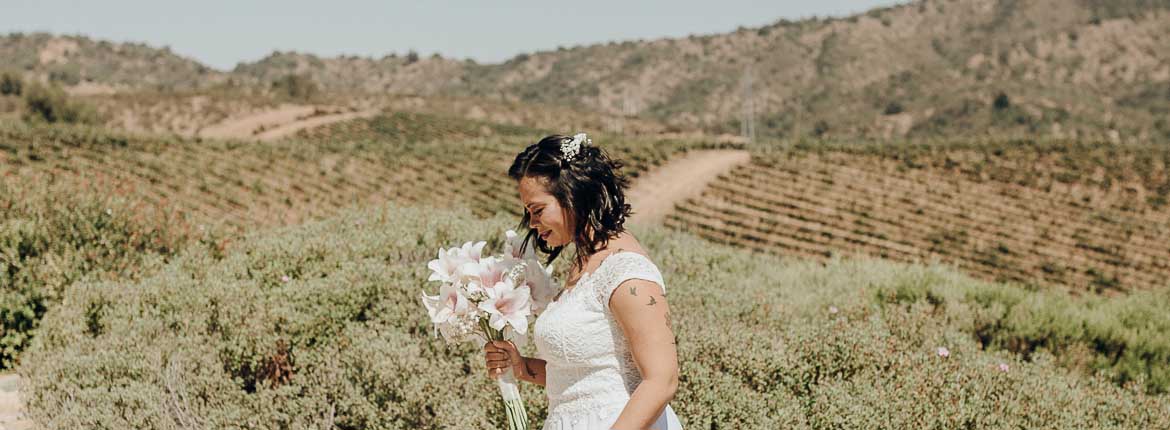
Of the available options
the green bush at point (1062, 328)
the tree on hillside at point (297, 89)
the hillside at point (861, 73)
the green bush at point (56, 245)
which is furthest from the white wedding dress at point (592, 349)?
the tree on hillside at point (297, 89)

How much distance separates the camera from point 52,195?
6449 millimetres

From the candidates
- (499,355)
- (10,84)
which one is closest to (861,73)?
(10,84)

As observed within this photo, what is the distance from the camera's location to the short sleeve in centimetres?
198

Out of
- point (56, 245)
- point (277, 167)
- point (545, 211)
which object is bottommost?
point (277, 167)

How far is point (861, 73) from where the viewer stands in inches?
3423

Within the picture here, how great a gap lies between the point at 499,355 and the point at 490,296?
0.86 ft

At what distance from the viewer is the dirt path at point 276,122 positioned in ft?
152

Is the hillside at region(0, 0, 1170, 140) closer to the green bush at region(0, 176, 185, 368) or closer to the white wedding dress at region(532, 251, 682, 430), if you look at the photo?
the green bush at region(0, 176, 185, 368)

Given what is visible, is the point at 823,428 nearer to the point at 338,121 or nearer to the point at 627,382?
the point at 627,382

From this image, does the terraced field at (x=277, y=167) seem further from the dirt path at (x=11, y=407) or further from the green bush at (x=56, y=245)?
the dirt path at (x=11, y=407)

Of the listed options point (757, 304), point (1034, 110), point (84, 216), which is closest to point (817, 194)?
point (757, 304)

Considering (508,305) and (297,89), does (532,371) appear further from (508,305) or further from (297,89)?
(297,89)

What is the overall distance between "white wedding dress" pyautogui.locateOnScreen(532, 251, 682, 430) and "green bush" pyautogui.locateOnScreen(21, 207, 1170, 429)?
148 centimetres

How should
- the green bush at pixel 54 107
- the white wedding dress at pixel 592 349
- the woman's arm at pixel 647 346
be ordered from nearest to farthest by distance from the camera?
the woman's arm at pixel 647 346
the white wedding dress at pixel 592 349
the green bush at pixel 54 107
